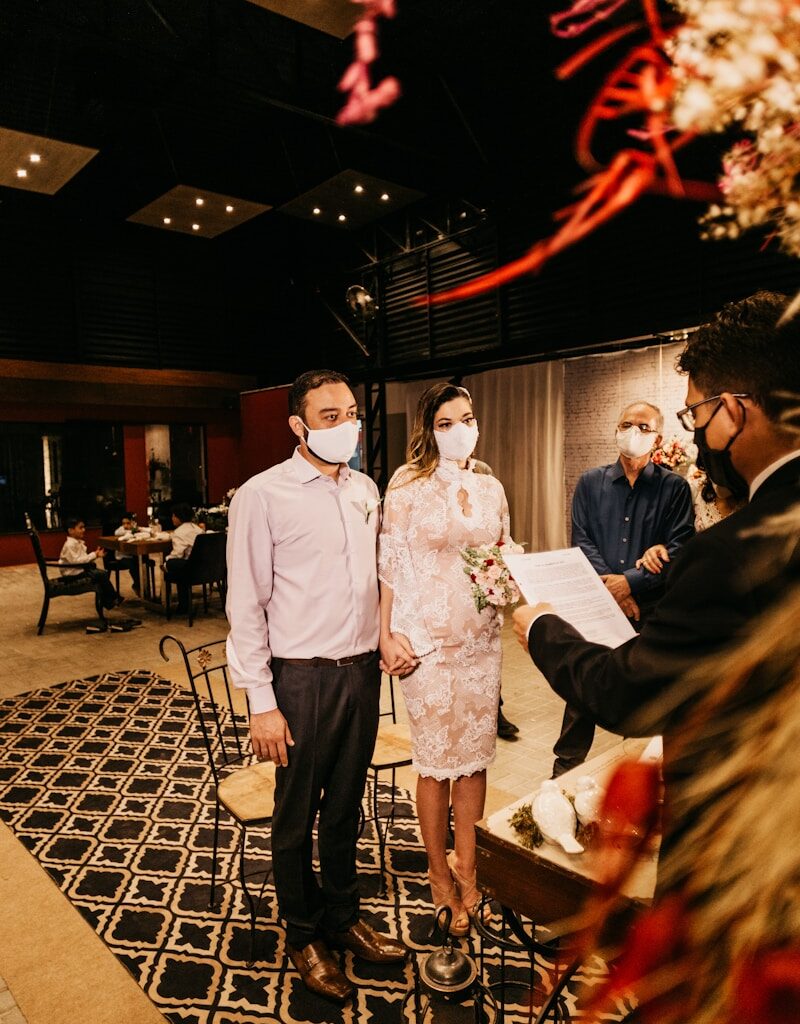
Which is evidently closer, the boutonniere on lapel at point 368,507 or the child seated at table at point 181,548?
the boutonniere on lapel at point 368,507

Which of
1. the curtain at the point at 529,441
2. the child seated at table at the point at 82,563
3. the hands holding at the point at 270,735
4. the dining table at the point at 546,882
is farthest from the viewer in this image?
the curtain at the point at 529,441

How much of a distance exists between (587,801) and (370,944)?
3.71ft

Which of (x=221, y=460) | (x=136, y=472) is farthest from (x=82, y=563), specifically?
(x=136, y=472)

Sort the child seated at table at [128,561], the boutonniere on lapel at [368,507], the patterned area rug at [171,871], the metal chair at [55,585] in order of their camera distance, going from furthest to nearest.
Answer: the child seated at table at [128,561]
the metal chair at [55,585]
the boutonniere on lapel at [368,507]
the patterned area rug at [171,871]

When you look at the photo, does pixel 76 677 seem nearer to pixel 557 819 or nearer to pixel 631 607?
pixel 631 607

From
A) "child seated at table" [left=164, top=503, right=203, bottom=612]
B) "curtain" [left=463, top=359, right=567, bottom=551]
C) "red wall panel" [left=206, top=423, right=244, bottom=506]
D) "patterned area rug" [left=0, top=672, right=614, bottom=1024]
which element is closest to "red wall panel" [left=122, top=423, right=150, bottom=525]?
"red wall panel" [left=206, top=423, right=244, bottom=506]

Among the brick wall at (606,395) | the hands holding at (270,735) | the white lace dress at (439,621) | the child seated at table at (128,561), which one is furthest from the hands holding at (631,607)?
the child seated at table at (128,561)

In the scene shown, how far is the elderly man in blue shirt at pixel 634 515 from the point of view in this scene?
11.0 ft

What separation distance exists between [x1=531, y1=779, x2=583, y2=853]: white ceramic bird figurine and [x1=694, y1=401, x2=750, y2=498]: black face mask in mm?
873

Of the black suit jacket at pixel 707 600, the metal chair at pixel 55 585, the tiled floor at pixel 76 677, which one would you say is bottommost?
the tiled floor at pixel 76 677

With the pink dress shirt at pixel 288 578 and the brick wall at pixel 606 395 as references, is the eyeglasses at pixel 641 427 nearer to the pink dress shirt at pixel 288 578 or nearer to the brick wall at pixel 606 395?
the pink dress shirt at pixel 288 578

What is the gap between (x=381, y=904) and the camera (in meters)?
2.66

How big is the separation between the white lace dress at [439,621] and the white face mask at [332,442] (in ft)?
0.88

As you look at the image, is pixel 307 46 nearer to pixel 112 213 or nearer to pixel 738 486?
pixel 112 213
